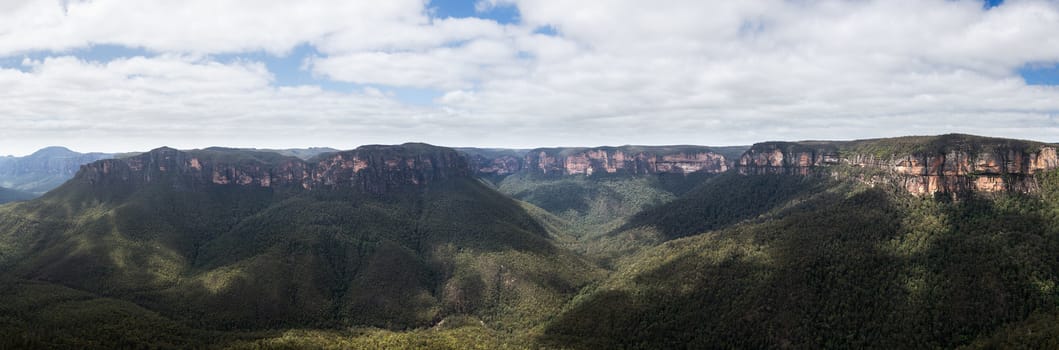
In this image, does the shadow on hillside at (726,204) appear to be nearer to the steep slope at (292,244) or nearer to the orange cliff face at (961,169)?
the orange cliff face at (961,169)

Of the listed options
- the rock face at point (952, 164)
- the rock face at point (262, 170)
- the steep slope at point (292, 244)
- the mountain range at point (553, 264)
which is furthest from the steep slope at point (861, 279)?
the rock face at point (262, 170)

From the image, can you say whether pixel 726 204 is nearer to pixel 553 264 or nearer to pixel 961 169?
pixel 961 169

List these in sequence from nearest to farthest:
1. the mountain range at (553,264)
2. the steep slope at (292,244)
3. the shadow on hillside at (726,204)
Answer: the mountain range at (553,264), the steep slope at (292,244), the shadow on hillside at (726,204)

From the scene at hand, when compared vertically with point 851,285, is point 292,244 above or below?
below

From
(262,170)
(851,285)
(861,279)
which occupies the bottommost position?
(851,285)

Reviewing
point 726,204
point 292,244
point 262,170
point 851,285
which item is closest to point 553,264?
point 851,285
